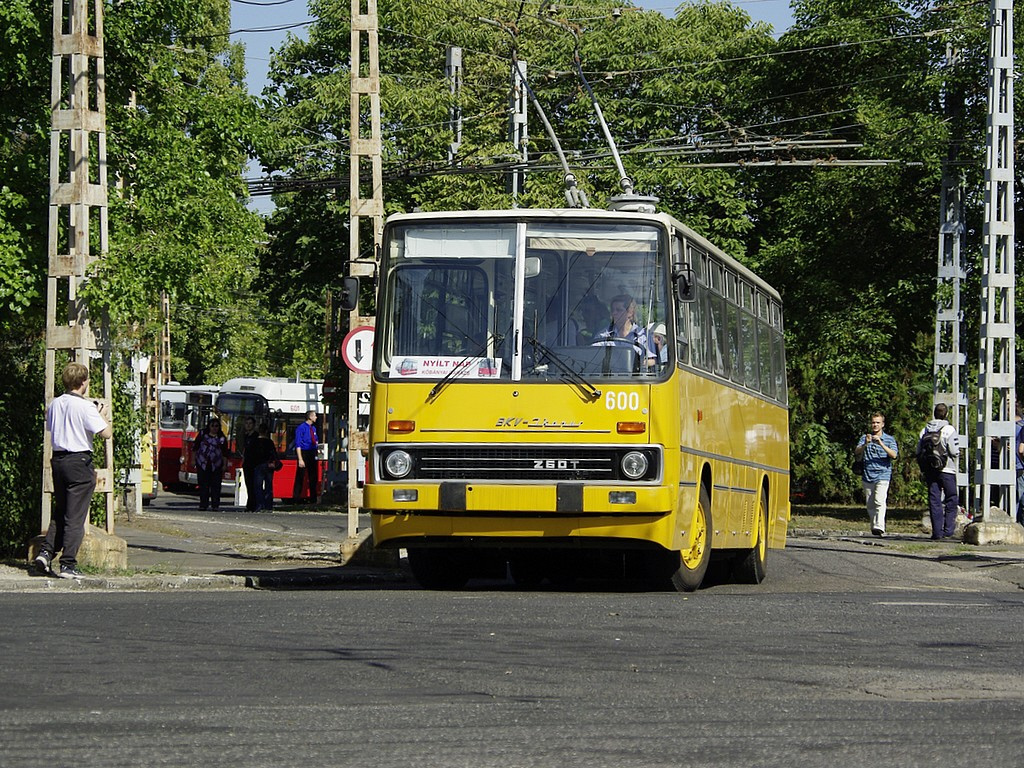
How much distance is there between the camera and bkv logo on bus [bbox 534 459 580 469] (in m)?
14.5

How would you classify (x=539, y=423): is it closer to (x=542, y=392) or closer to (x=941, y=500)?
(x=542, y=392)

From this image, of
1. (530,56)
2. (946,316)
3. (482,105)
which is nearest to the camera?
(946,316)

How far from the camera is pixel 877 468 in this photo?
29562 mm

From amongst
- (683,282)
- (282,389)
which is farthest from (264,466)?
(683,282)

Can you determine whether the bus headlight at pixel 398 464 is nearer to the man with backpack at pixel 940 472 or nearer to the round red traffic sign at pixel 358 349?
the round red traffic sign at pixel 358 349

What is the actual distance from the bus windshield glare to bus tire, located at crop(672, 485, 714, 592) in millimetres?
1580

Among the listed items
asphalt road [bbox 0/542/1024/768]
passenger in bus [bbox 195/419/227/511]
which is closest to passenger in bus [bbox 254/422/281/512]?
passenger in bus [bbox 195/419/227/511]

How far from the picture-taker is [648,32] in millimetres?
51156

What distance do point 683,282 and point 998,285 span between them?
12.1 meters

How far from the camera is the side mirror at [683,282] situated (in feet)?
49.4

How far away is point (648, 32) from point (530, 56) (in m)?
3.36

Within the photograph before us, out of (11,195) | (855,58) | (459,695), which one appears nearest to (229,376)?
(855,58)

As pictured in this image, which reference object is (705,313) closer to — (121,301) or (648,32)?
(121,301)

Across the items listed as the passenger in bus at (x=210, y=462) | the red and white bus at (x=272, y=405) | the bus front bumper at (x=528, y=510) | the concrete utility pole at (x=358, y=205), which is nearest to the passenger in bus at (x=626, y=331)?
the bus front bumper at (x=528, y=510)
